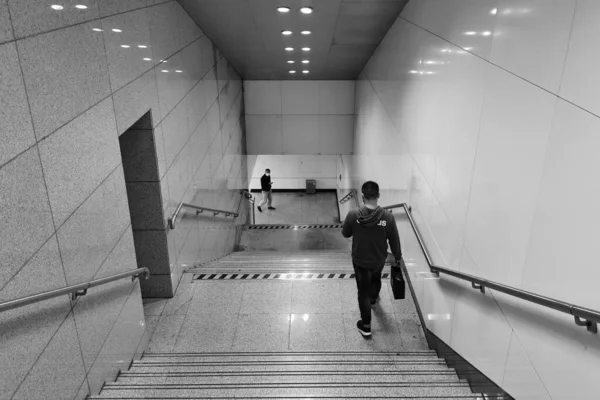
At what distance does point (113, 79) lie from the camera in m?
3.33

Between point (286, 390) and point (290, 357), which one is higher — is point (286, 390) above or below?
above

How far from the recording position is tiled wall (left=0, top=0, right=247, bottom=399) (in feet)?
6.93

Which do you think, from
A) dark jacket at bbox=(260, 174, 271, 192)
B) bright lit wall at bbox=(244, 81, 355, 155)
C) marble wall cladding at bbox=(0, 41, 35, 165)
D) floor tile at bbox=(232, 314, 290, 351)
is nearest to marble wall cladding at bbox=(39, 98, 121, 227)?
marble wall cladding at bbox=(0, 41, 35, 165)

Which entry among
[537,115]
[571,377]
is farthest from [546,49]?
[571,377]

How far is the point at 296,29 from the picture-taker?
645cm

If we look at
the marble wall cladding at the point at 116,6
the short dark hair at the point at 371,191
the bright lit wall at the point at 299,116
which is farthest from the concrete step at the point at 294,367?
the bright lit wall at the point at 299,116

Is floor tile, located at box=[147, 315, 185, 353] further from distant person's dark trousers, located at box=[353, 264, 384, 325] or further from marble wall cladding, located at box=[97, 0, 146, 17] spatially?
marble wall cladding, located at box=[97, 0, 146, 17]

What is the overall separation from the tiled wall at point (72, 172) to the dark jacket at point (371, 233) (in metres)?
2.08

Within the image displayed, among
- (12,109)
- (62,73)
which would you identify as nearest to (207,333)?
(62,73)

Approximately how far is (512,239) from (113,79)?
10.1ft

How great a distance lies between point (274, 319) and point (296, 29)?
4.30 m

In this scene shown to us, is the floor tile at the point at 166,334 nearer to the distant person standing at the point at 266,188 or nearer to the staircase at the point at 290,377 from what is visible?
the staircase at the point at 290,377

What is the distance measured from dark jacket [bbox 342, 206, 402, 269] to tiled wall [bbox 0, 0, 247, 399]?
208 centimetres

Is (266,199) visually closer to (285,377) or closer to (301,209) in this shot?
(301,209)
